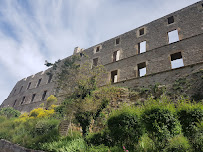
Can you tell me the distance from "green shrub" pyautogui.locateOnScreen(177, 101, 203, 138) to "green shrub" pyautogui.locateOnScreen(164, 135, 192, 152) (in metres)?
0.58

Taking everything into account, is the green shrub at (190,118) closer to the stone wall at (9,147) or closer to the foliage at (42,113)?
the stone wall at (9,147)

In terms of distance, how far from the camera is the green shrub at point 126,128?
18.9 feet

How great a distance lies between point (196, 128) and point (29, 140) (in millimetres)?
8879

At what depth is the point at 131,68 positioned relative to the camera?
14602 millimetres

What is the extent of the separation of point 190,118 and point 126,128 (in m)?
2.36

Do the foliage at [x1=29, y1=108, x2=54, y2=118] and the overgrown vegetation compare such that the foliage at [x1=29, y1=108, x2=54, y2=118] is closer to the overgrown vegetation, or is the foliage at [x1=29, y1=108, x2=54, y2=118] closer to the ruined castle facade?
the overgrown vegetation

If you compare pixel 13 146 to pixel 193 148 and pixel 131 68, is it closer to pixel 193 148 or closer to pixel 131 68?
pixel 193 148

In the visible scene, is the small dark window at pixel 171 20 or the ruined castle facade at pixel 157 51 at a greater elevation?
the small dark window at pixel 171 20

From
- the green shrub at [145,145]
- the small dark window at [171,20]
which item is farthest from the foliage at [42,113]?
the small dark window at [171,20]

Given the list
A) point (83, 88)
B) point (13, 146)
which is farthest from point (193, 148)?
point (13, 146)

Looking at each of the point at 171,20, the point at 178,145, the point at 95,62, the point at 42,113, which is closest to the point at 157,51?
the point at 171,20

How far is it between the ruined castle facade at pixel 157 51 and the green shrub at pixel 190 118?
621 cm

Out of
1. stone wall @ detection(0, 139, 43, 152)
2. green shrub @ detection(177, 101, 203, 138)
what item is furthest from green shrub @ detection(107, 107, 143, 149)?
stone wall @ detection(0, 139, 43, 152)

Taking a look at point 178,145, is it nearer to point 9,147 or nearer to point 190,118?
point 190,118
